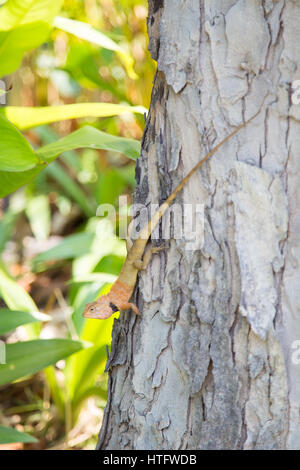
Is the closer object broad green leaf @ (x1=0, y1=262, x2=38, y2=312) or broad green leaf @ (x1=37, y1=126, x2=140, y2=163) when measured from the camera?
broad green leaf @ (x1=37, y1=126, x2=140, y2=163)

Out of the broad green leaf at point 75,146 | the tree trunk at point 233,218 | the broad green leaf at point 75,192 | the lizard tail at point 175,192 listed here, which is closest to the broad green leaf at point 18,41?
the broad green leaf at point 75,146

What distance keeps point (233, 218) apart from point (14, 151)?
1.76ft

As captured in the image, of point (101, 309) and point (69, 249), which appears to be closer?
point (101, 309)

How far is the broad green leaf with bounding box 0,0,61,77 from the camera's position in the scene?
1192mm

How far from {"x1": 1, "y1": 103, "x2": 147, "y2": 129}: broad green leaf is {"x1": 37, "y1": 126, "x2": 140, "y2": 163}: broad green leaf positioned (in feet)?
0.18

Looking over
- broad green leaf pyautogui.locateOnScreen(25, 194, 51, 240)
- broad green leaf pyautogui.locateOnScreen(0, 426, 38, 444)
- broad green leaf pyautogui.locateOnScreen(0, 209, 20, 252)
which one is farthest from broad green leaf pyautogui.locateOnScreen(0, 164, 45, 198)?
broad green leaf pyautogui.locateOnScreen(25, 194, 51, 240)

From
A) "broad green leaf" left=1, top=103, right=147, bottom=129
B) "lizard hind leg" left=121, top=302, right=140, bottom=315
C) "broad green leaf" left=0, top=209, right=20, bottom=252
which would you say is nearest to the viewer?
"lizard hind leg" left=121, top=302, right=140, bottom=315

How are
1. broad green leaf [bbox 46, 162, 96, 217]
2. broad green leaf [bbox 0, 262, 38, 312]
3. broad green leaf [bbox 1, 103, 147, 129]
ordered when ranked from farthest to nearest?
1. broad green leaf [bbox 46, 162, 96, 217]
2. broad green leaf [bbox 0, 262, 38, 312]
3. broad green leaf [bbox 1, 103, 147, 129]

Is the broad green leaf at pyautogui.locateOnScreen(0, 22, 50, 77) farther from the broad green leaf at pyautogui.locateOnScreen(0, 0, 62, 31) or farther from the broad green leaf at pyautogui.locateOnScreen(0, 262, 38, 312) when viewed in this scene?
the broad green leaf at pyautogui.locateOnScreen(0, 262, 38, 312)

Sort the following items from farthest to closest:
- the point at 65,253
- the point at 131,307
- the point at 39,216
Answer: the point at 39,216, the point at 65,253, the point at 131,307

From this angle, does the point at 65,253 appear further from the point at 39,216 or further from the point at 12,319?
the point at 39,216

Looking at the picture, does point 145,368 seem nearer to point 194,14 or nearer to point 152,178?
point 152,178

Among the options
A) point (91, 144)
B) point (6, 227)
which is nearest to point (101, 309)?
point (91, 144)

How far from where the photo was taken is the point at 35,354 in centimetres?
128
